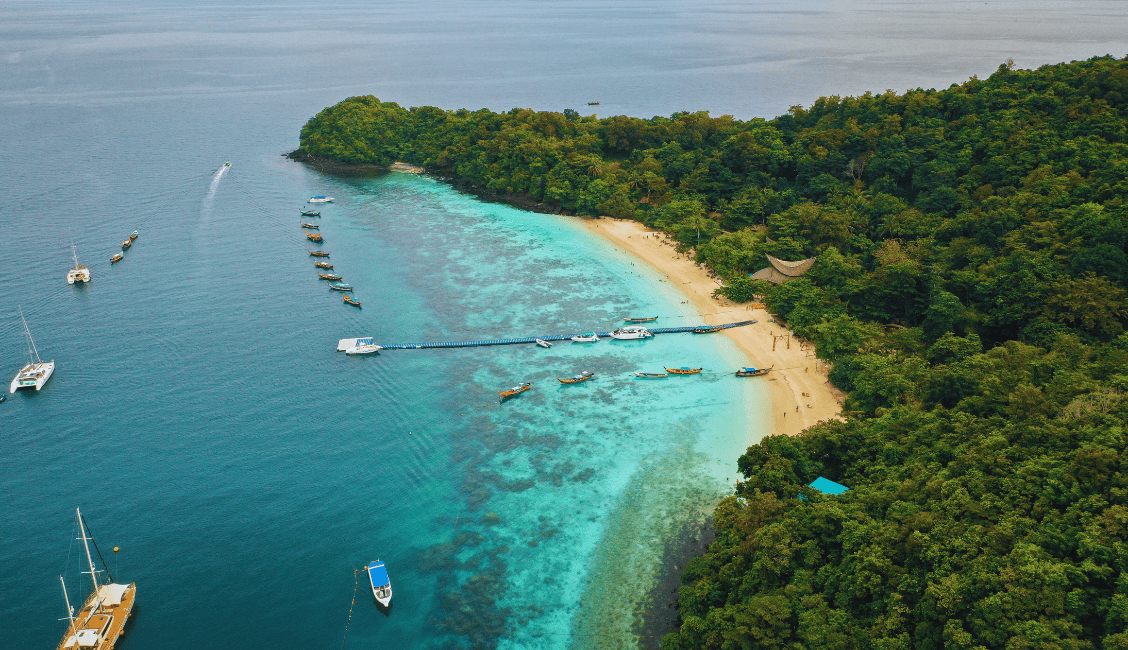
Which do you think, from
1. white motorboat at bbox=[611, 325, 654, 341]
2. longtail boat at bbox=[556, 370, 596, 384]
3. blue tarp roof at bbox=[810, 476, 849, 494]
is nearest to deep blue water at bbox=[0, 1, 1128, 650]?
longtail boat at bbox=[556, 370, 596, 384]

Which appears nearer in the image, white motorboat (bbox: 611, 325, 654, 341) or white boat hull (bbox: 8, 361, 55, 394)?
white boat hull (bbox: 8, 361, 55, 394)

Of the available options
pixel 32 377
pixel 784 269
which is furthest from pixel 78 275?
pixel 784 269

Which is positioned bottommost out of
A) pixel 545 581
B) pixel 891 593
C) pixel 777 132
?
pixel 545 581

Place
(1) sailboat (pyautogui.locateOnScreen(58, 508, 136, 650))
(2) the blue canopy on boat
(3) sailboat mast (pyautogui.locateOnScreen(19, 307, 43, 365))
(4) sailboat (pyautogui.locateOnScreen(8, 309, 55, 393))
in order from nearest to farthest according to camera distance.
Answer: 1. (1) sailboat (pyautogui.locateOnScreen(58, 508, 136, 650))
2. (2) the blue canopy on boat
3. (4) sailboat (pyautogui.locateOnScreen(8, 309, 55, 393))
4. (3) sailboat mast (pyautogui.locateOnScreen(19, 307, 43, 365))

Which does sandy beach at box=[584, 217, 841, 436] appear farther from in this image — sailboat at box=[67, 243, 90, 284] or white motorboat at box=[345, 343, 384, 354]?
sailboat at box=[67, 243, 90, 284]

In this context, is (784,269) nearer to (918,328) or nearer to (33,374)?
(918,328)

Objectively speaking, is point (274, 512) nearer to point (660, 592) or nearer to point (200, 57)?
point (660, 592)

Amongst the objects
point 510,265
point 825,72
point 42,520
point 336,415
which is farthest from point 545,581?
point 825,72
